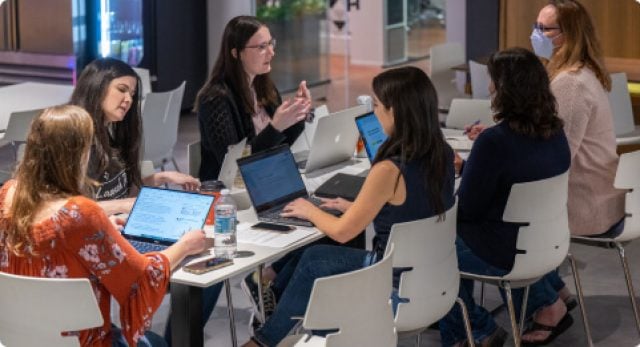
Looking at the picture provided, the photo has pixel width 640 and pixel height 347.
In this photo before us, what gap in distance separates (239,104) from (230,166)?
42cm

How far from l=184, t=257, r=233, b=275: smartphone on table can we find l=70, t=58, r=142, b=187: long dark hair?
0.85 metres

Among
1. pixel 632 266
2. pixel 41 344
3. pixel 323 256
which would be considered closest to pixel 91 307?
pixel 41 344

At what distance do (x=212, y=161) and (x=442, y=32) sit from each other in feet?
32.4

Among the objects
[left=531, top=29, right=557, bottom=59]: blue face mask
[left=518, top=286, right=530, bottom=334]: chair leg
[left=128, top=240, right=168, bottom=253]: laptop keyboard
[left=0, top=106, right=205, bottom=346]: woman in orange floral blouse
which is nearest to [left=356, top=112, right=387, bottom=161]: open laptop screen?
[left=518, top=286, right=530, bottom=334]: chair leg

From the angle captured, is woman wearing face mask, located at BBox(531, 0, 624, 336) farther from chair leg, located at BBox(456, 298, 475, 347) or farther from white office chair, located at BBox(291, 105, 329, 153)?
white office chair, located at BBox(291, 105, 329, 153)

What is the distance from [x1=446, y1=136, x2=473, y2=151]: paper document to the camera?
18.4 feet

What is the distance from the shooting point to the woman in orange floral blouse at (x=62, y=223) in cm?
322

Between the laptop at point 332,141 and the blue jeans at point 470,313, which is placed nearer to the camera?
the blue jeans at point 470,313

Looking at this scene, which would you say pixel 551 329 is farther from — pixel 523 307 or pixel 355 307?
pixel 355 307

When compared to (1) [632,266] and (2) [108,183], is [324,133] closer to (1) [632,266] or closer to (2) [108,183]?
(2) [108,183]

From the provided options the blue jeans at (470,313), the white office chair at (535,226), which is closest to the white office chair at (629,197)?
the white office chair at (535,226)

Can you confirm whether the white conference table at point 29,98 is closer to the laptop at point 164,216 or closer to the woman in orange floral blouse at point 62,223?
the laptop at point 164,216

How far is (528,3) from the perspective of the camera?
9609 millimetres

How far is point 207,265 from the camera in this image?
3664mm
